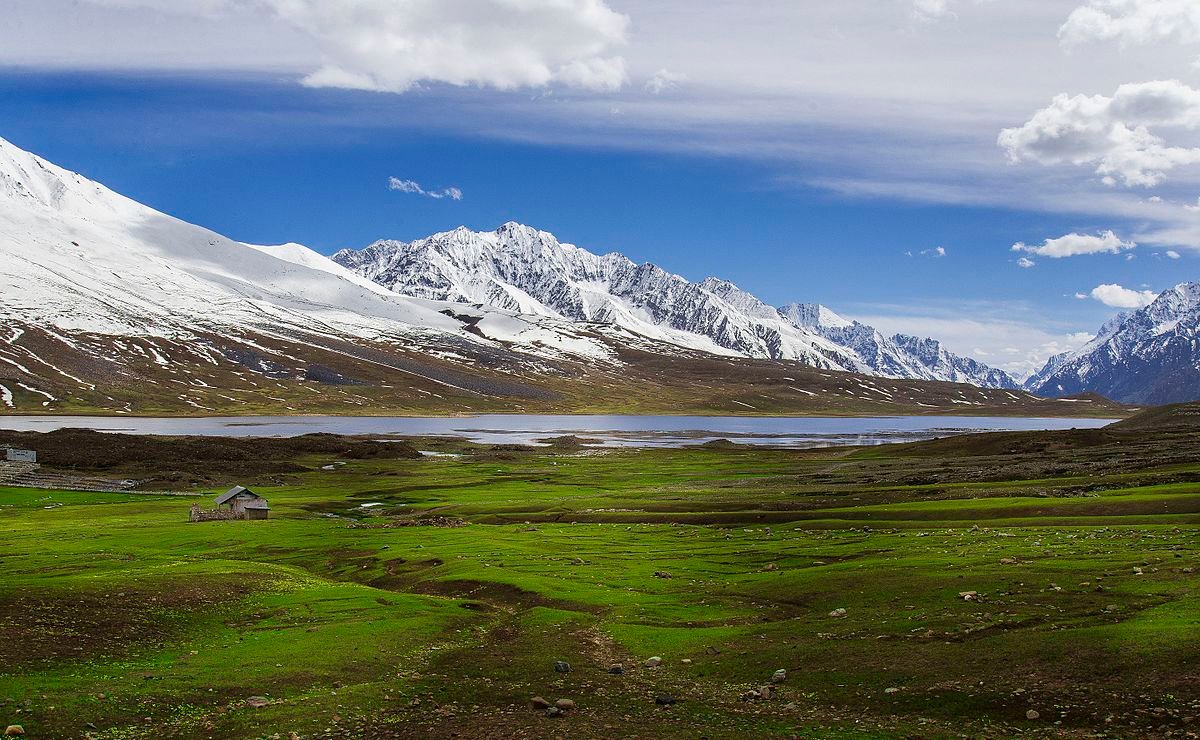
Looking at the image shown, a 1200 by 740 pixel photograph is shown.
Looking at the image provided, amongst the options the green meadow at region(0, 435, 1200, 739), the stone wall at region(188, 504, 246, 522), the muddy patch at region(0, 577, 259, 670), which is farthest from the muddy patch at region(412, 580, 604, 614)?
Result: the stone wall at region(188, 504, 246, 522)

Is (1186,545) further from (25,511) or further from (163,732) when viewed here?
(25,511)

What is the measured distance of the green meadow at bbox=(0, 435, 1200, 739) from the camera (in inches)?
962

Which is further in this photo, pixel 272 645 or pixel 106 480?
pixel 106 480

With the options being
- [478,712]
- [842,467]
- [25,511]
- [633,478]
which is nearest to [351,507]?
[25,511]

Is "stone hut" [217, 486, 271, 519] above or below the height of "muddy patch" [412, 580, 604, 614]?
below

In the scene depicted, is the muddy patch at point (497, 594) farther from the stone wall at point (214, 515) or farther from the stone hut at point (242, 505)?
the stone hut at point (242, 505)

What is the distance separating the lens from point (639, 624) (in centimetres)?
3769

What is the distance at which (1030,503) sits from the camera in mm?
64062

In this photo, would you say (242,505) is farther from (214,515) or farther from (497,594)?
(497,594)

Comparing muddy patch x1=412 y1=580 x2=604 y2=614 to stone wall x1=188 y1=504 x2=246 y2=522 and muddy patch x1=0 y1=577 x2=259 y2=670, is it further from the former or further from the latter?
stone wall x1=188 y1=504 x2=246 y2=522

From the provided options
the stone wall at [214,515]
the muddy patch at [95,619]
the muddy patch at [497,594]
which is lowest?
the stone wall at [214,515]

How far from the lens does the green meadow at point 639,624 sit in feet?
80.2

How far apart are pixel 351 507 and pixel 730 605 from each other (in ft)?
225

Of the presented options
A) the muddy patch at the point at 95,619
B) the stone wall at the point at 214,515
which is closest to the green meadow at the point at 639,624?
the muddy patch at the point at 95,619
